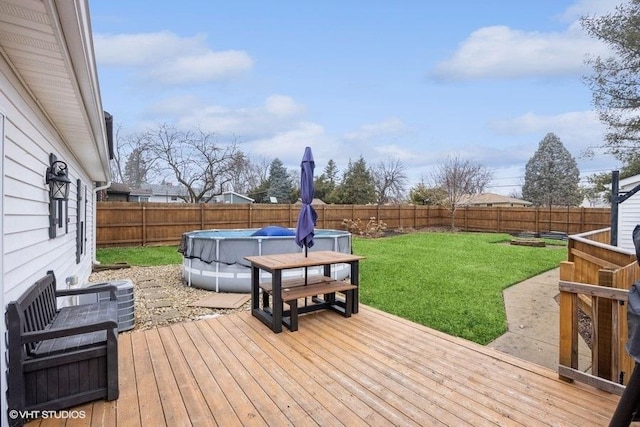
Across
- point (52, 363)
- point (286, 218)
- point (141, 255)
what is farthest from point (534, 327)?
point (286, 218)

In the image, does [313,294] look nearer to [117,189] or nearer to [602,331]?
[602,331]

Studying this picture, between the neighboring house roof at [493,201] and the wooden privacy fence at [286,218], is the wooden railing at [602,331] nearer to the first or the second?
the wooden privacy fence at [286,218]

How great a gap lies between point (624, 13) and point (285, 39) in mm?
11972

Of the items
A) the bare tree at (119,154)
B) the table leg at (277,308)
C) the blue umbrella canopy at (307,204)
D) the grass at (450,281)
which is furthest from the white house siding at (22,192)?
the bare tree at (119,154)

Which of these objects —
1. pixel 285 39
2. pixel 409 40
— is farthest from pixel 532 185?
pixel 285 39

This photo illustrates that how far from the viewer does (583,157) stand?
13742mm

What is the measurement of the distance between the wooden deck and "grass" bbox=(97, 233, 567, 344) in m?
1.30

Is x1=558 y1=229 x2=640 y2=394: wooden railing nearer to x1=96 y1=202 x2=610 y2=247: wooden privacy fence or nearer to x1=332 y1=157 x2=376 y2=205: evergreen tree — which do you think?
x1=96 y1=202 x2=610 y2=247: wooden privacy fence

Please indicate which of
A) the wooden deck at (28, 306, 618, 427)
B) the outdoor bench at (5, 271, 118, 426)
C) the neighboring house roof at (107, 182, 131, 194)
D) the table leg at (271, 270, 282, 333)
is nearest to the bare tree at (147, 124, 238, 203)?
the neighboring house roof at (107, 182, 131, 194)

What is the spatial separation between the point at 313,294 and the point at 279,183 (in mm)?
30047

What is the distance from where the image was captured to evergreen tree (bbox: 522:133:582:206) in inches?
1179

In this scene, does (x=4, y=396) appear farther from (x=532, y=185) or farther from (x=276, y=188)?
(x=532, y=185)

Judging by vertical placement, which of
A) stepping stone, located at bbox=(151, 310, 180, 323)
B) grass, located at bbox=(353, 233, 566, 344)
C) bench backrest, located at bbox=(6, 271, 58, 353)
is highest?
bench backrest, located at bbox=(6, 271, 58, 353)

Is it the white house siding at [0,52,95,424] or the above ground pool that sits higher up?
the white house siding at [0,52,95,424]
